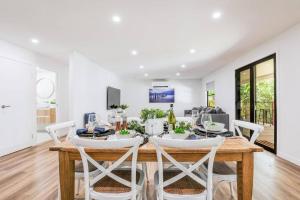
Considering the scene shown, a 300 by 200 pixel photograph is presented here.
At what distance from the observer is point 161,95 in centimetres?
1026

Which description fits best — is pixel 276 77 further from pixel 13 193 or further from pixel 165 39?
pixel 13 193

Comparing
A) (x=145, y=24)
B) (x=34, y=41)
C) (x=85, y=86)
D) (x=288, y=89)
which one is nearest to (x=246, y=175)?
(x=145, y=24)

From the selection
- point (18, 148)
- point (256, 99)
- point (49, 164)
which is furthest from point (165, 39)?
point (18, 148)

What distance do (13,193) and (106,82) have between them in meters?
5.50

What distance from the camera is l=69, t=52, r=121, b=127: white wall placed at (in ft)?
15.5

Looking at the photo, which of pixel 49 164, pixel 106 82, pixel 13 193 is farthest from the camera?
pixel 106 82

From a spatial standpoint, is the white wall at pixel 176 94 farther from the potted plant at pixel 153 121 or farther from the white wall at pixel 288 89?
the potted plant at pixel 153 121

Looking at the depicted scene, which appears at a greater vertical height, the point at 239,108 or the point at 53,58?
the point at 53,58

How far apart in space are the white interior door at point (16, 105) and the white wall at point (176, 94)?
5.82 meters

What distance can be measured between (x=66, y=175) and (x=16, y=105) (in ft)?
11.7

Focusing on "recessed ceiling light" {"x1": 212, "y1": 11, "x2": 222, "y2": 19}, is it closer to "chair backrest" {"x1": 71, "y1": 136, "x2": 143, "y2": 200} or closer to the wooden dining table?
the wooden dining table

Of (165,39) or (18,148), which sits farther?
(18,148)

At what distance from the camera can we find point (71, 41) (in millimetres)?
3936

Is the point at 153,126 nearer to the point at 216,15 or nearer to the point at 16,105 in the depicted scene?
the point at 216,15
